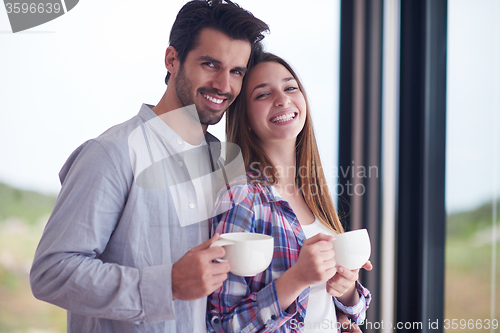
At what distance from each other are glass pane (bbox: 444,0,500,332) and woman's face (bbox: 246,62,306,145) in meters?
0.50

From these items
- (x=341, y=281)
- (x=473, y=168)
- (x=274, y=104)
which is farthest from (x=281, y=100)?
(x=473, y=168)

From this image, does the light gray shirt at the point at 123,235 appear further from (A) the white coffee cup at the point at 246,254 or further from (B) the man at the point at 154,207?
(A) the white coffee cup at the point at 246,254

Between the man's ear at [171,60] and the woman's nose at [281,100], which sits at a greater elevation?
the man's ear at [171,60]

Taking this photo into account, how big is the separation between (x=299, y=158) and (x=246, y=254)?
532mm

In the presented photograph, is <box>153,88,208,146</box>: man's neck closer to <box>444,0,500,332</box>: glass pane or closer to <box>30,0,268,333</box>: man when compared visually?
<box>30,0,268,333</box>: man

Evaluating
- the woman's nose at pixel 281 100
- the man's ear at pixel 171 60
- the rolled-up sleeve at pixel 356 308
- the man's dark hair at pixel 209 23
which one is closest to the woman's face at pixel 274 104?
the woman's nose at pixel 281 100

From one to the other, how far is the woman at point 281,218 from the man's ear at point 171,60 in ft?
0.68

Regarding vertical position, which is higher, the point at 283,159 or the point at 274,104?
the point at 274,104

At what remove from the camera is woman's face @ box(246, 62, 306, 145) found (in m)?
1.07

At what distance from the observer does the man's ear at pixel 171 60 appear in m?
1.10

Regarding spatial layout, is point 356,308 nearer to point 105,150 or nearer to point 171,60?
point 105,150

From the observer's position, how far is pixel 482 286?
1.09 m

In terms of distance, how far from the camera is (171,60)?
1109 millimetres

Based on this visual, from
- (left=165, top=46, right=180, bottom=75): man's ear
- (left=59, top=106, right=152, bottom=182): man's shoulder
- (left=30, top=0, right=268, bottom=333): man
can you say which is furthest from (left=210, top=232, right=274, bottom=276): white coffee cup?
(left=165, top=46, right=180, bottom=75): man's ear
